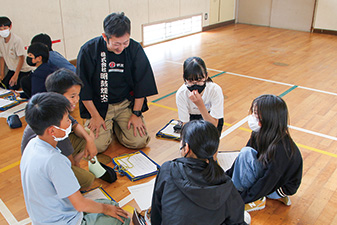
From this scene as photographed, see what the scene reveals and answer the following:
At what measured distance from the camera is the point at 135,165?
9.20 feet

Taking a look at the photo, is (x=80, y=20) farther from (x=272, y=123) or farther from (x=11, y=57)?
(x=272, y=123)

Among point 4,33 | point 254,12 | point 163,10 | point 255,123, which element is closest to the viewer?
point 255,123

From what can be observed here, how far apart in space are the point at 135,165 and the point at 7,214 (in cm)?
103

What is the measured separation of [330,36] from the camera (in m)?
8.03

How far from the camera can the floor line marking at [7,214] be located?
2190 millimetres

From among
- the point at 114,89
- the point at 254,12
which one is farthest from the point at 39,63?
the point at 254,12

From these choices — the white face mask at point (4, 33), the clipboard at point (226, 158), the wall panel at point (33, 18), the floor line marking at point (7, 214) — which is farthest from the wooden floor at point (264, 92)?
the wall panel at point (33, 18)

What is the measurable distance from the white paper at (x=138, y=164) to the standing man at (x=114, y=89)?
19 centimetres

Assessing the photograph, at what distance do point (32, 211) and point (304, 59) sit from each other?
564 cm

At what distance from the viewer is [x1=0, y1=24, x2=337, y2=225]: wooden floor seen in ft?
7.90

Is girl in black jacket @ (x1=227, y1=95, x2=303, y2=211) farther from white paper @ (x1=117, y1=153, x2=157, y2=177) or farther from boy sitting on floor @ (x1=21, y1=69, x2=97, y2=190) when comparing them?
boy sitting on floor @ (x1=21, y1=69, x2=97, y2=190)

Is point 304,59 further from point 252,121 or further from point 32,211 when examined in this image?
point 32,211

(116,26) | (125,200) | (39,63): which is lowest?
(125,200)

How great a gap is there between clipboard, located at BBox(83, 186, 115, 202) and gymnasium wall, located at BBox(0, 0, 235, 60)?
140 inches
